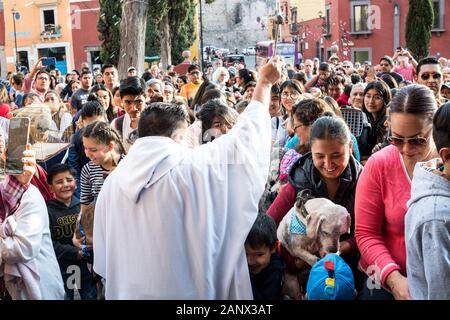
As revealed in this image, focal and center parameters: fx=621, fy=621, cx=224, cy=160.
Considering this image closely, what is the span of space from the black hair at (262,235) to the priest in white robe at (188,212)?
460mm

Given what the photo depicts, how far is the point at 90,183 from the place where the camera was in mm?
4012

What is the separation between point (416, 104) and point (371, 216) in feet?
1.64

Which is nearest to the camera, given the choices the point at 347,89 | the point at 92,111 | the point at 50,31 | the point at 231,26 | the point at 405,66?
the point at 92,111

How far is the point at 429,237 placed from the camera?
189cm

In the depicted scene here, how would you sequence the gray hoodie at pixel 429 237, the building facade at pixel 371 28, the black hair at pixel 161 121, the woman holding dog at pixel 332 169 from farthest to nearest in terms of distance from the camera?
the building facade at pixel 371 28, the woman holding dog at pixel 332 169, the black hair at pixel 161 121, the gray hoodie at pixel 429 237

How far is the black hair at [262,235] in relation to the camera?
9.25 feet

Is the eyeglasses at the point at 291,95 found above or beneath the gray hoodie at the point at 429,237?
above

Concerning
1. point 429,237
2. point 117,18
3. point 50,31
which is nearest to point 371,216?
point 429,237

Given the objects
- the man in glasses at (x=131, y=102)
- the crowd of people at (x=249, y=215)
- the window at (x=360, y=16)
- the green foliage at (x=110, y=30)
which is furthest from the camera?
the window at (x=360, y=16)

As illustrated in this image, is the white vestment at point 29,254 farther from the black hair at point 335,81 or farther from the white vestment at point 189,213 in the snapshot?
the black hair at point 335,81

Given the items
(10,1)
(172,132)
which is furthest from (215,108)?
(10,1)

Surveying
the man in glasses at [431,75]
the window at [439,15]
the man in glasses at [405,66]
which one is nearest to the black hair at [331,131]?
the man in glasses at [431,75]

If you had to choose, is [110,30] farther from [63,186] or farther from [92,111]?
[63,186]

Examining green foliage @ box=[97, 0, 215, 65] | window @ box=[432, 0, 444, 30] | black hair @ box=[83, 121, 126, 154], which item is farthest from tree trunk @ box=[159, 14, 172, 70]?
black hair @ box=[83, 121, 126, 154]
